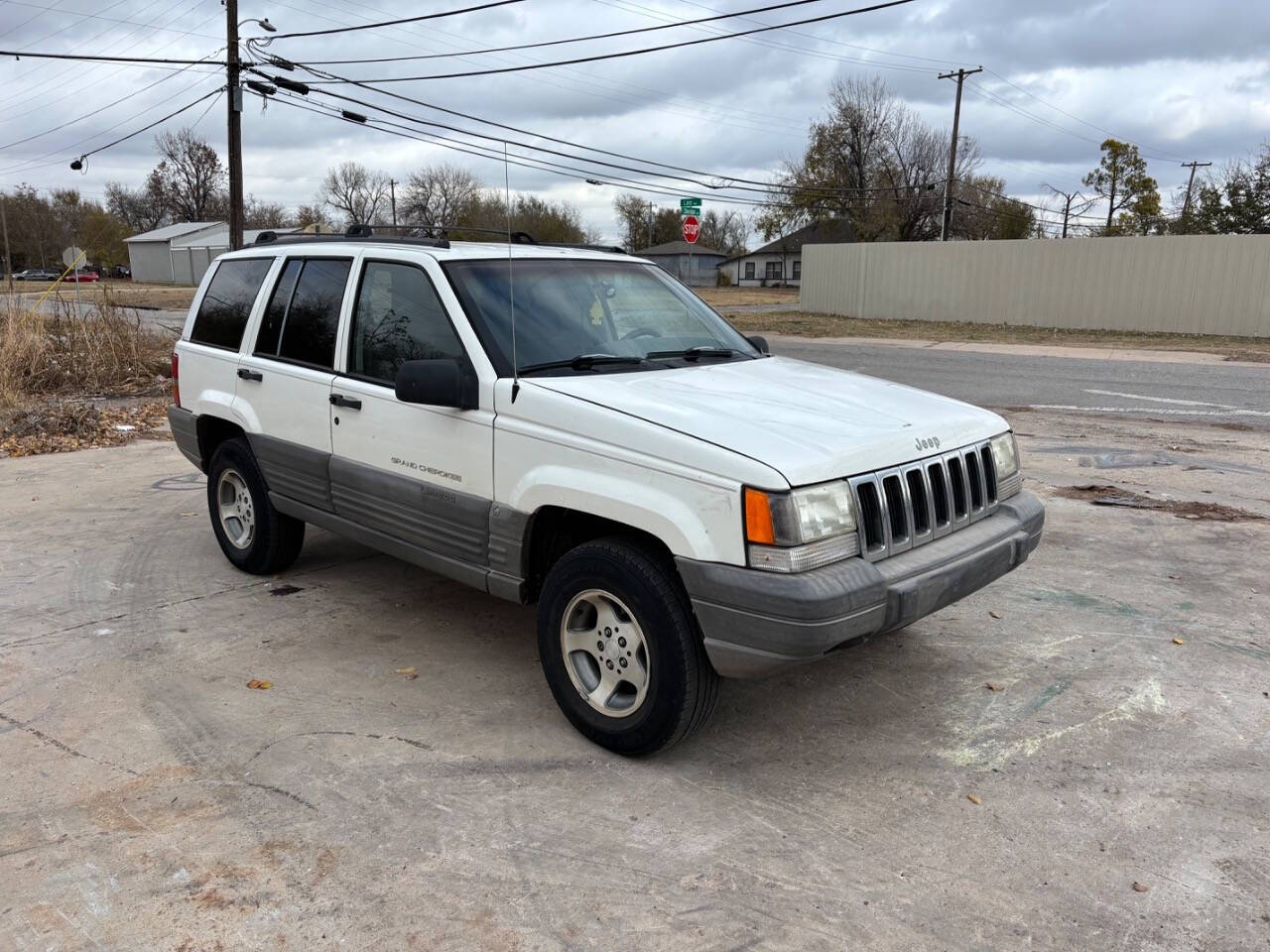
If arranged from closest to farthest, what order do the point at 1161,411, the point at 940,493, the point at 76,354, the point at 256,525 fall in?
the point at 940,493 → the point at 256,525 → the point at 1161,411 → the point at 76,354

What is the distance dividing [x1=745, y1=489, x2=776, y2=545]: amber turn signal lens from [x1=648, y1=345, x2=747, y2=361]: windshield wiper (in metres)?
1.41

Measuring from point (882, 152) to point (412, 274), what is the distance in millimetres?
60943

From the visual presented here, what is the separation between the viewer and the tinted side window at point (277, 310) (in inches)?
207

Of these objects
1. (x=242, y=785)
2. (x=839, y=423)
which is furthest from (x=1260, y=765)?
(x=242, y=785)

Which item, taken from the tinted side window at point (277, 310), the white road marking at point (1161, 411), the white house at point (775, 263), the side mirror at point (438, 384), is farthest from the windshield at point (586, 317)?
the white house at point (775, 263)

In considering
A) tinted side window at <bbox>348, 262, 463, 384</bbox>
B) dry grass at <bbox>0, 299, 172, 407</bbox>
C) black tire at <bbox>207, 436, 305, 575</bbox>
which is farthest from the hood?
dry grass at <bbox>0, 299, 172, 407</bbox>

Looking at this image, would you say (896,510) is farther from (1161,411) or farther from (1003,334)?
(1003,334)

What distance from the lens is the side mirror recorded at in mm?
3893

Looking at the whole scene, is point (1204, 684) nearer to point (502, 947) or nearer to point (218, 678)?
point (502, 947)

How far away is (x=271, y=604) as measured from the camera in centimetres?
534

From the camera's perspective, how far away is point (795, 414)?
12.1 feet

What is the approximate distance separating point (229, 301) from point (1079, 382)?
12789 millimetres

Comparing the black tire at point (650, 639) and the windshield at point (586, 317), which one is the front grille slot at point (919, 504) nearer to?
the black tire at point (650, 639)

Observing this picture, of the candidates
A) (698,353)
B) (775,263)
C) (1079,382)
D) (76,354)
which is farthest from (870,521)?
(775,263)
